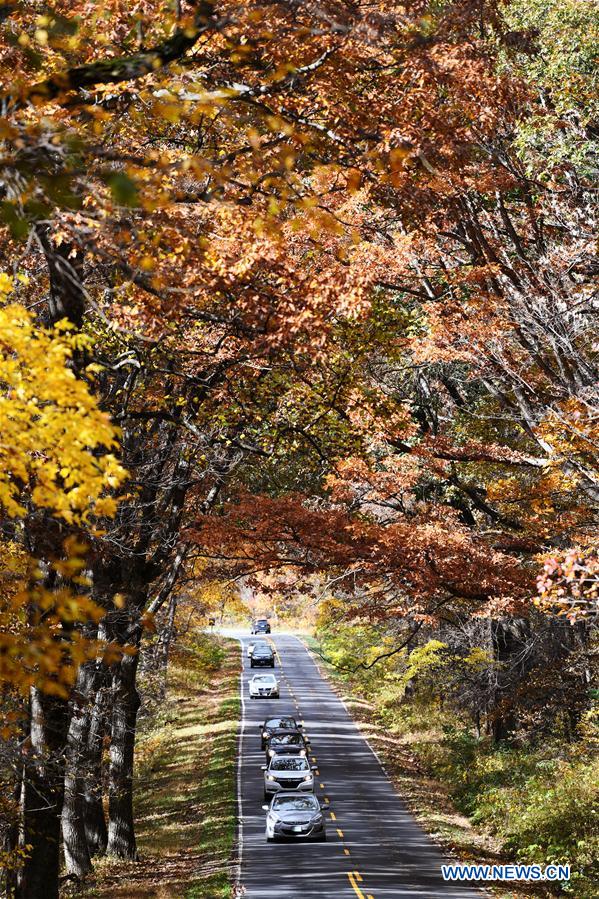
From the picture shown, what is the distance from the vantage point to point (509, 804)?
2492cm

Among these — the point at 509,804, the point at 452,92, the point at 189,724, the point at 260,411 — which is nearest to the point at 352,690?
the point at 189,724

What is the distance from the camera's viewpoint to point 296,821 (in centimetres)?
2345

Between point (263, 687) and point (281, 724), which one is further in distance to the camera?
point (263, 687)

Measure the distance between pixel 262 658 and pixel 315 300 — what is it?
172ft

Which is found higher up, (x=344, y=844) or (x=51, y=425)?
(x=51, y=425)

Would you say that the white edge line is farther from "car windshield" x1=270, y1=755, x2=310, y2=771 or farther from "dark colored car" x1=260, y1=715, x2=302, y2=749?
"car windshield" x1=270, y1=755, x2=310, y2=771

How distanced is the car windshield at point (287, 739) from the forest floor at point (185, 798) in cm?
201

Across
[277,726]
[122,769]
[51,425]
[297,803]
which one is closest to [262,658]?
[277,726]

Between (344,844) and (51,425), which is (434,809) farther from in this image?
(51,425)

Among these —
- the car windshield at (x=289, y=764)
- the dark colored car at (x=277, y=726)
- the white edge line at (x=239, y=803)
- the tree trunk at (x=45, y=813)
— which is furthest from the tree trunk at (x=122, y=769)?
the dark colored car at (x=277, y=726)

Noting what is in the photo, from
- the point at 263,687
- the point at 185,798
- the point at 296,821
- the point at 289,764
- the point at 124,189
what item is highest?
the point at 124,189

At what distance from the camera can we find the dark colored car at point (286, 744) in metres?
29.7

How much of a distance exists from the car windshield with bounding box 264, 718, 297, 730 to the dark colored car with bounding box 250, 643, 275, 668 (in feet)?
85.5

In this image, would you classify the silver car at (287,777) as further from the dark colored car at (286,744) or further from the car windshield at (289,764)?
the dark colored car at (286,744)
